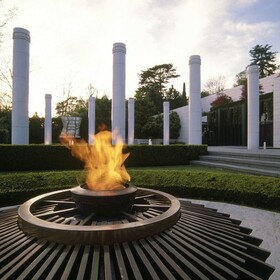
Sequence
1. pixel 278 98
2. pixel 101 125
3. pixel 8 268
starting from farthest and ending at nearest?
1. pixel 101 125
2. pixel 278 98
3. pixel 8 268

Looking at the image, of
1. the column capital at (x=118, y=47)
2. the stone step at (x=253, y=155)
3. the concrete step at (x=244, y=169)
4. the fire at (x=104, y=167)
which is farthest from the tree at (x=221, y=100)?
the fire at (x=104, y=167)

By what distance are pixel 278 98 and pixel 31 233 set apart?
20621 millimetres

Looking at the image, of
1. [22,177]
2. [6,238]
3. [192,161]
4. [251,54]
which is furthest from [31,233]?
[251,54]

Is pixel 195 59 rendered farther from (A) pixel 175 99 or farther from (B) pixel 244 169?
(A) pixel 175 99

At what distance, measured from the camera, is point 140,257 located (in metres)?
1.81

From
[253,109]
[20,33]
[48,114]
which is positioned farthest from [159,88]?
[20,33]

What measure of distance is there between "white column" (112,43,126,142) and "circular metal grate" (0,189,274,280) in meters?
11.4

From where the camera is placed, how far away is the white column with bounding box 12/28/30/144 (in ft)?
38.1

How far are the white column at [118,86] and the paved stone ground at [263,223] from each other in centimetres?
822

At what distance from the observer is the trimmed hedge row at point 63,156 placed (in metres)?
9.55

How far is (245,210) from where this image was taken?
5672 millimetres

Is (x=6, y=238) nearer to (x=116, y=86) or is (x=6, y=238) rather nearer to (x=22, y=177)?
(x=22, y=177)

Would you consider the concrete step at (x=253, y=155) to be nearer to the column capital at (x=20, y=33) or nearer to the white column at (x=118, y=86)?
the white column at (x=118, y=86)

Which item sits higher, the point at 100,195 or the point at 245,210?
the point at 100,195
